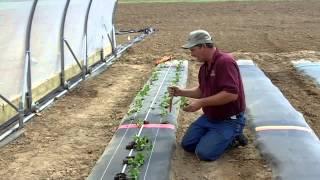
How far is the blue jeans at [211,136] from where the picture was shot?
5.61 meters

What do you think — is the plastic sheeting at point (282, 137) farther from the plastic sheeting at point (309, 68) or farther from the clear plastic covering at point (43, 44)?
the clear plastic covering at point (43, 44)

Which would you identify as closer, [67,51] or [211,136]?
[211,136]

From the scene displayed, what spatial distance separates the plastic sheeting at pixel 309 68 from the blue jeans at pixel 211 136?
4.29m

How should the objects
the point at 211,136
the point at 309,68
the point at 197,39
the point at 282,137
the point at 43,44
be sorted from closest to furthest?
1. the point at 197,39
2. the point at 211,136
3. the point at 282,137
4. the point at 43,44
5. the point at 309,68

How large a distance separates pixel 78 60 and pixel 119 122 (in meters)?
3.38

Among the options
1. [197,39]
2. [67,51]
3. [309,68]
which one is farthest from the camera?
[309,68]

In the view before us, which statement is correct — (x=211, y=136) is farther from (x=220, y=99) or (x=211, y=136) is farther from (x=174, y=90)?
(x=174, y=90)

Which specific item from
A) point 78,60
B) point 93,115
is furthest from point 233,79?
point 78,60

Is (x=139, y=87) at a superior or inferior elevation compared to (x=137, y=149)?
inferior

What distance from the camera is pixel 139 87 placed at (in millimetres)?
9867

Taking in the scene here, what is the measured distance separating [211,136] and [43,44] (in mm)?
3873

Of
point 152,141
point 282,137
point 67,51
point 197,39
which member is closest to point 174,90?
point 152,141

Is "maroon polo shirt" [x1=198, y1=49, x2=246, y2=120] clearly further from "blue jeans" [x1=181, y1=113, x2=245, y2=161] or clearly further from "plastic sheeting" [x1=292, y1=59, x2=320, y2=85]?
"plastic sheeting" [x1=292, y1=59, x2=320, y2=85]

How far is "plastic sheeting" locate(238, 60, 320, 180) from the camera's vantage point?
16.5ft
